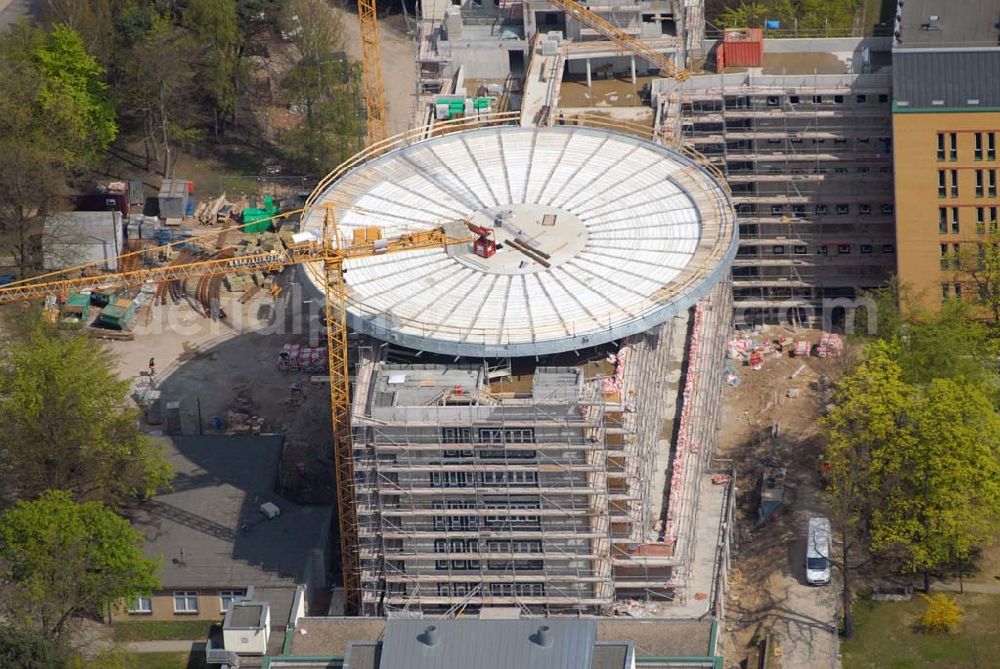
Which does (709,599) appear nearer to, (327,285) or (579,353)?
(579,353)

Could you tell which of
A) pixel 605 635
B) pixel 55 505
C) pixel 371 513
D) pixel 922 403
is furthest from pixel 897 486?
pixel 55 505

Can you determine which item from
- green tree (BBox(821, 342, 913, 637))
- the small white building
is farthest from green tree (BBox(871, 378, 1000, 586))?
the small white building

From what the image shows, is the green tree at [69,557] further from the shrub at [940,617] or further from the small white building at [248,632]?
the shrub at [940,617]

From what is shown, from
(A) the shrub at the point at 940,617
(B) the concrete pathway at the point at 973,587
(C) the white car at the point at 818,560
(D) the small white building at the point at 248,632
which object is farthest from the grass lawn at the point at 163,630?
(B) the concrete pathway at the point at 973,587

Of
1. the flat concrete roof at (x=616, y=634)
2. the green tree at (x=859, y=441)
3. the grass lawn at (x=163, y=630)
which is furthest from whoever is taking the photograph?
the grass lawn at (x=163, y=630)

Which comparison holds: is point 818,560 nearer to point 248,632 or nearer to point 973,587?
point 973,587

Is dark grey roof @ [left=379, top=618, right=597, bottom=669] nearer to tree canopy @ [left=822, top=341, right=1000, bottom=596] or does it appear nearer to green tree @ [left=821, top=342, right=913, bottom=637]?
green tree @ [left=821, top=342, right=913, bottom=637]
